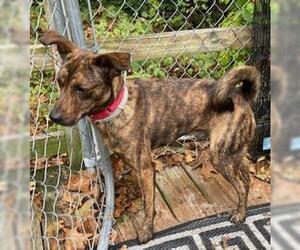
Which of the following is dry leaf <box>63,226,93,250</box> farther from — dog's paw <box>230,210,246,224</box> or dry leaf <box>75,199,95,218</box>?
dog's paw <box>230,210,246,224</box>

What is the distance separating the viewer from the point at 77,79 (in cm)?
215

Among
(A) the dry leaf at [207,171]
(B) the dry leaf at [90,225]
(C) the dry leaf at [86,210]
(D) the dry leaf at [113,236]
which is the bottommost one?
(D) the dry leaf at [113,236]

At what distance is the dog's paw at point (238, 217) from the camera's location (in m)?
2.60

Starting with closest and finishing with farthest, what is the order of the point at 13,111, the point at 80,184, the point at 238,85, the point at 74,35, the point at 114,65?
the point at 13,111
the point at 114,65
the point at 74,35
the point at 238,85
the point at 80,184

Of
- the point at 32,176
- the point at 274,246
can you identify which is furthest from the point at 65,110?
the point at 274,246

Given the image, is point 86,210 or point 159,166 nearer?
point 86,210

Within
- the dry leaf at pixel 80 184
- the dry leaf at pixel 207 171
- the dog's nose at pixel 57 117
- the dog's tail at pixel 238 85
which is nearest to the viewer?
the dog's nose at pixel 57 117

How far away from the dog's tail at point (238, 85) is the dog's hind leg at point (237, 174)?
29cm

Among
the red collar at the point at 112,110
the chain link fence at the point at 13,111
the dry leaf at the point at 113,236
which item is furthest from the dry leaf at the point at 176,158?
the chain link fence at the point at 13,111

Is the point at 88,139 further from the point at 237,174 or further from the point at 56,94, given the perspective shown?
the point at 237,174

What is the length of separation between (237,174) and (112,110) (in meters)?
Result: 0.79

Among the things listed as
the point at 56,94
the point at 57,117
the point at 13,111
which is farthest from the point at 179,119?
the point at 13,111

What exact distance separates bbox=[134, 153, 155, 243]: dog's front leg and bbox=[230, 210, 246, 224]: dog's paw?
437 millimetres

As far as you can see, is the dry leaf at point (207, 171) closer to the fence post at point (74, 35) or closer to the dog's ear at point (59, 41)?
the fence post at point (74, 35)
